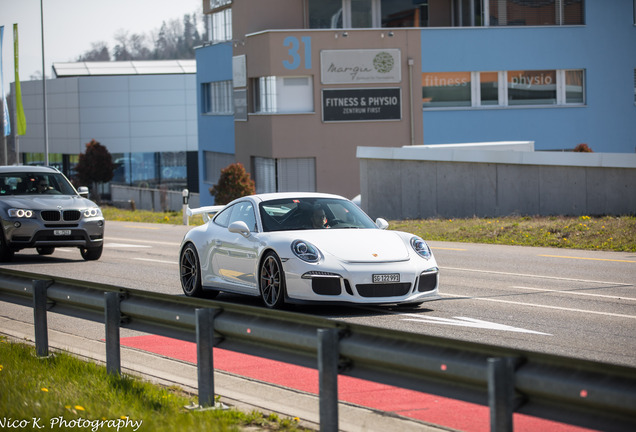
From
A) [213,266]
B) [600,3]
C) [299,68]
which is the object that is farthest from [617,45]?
[213,266]

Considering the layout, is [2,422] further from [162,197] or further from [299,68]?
[162,197]

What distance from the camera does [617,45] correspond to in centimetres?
4534

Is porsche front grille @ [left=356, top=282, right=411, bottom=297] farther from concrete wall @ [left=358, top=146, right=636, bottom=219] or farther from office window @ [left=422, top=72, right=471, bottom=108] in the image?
office window @ [left=422, top=72, right=471, bottom=108]

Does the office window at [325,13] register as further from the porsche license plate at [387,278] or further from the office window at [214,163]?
the porsche license plate at [387,278]

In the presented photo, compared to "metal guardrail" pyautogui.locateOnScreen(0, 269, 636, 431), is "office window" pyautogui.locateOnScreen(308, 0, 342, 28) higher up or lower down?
higher up

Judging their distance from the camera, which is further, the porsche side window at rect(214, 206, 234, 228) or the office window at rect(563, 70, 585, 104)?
the office window at rect(563, 70, 585, 104)

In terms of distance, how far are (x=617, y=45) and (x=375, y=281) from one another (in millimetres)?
38140

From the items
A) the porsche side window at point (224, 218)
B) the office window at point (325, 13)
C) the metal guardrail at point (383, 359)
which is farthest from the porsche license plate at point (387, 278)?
the office window at point (325, 13)

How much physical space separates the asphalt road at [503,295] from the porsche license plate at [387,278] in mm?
413

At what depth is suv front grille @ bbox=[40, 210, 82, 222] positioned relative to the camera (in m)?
18.2

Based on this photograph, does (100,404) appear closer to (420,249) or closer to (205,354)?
(205,354)

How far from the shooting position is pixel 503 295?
501 inches

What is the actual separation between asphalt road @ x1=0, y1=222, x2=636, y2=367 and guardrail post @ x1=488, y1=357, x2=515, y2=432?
385cm

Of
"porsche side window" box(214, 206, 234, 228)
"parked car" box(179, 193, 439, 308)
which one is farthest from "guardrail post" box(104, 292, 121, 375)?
"porsche side window" box(214, 206, 234, 228)
